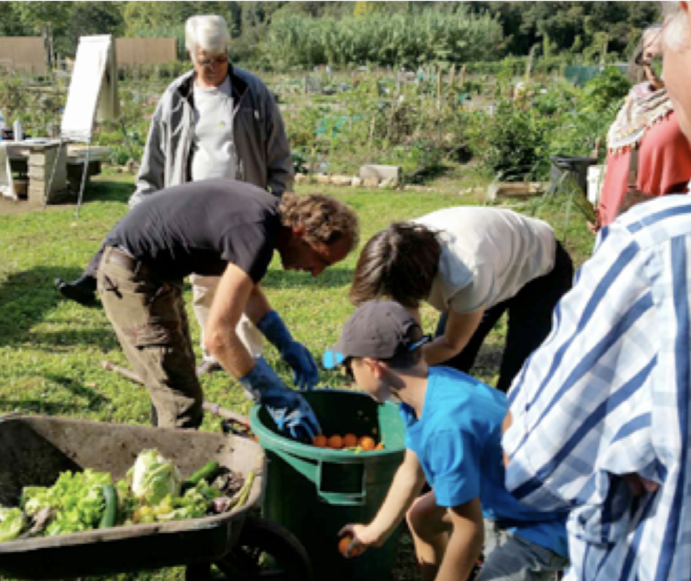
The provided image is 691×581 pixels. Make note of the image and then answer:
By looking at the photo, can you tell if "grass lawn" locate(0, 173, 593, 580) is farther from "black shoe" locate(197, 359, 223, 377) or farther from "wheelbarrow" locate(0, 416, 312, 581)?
"wheelbarrow" locate(0, 416, 312, 581)

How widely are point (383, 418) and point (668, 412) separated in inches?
86.8

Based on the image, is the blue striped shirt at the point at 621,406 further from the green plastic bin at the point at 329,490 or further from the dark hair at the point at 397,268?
the green plastic bin at the point at 329,490

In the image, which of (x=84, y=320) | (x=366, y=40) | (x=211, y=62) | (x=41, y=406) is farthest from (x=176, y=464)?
(x=366, y=40)

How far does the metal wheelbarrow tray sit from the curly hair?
79cm

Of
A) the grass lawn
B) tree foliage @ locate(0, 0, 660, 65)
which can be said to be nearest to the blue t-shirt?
the grass lawn

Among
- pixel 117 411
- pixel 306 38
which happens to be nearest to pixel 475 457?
pixel 117 411

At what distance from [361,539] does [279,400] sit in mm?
643

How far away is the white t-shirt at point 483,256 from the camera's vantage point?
2.57m

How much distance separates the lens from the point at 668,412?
945 mm

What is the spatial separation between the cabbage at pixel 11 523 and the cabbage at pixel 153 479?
348 millimetres

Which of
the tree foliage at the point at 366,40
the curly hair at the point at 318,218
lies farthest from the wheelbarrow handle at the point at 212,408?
the tree foliage at the point at 366,40

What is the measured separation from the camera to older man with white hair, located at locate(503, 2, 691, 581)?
940 millimetres

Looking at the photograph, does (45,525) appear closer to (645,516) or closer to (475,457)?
(475,457)

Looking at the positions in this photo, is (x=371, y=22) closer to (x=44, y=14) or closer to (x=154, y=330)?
(x=44, y=14)
